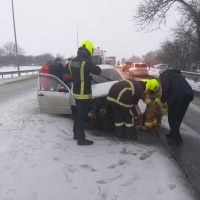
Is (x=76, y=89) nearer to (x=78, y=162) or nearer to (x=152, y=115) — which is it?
(x=78, y=162)

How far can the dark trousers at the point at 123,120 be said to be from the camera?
231 inches

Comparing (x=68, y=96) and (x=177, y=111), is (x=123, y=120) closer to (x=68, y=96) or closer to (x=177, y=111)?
(x=177, y=111)

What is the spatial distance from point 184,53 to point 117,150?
49.2m

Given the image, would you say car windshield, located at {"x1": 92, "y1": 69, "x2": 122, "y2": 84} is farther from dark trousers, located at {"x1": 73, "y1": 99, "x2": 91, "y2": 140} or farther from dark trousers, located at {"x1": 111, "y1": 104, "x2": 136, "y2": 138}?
dark trousers, located at {"x1": 73, "y1": 99, "x2": 91, "y2": 140}

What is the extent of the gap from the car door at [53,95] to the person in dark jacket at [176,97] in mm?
2703

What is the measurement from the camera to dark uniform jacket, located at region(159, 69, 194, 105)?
5.54 metres

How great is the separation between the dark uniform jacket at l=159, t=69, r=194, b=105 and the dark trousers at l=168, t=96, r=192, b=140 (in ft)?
0.28

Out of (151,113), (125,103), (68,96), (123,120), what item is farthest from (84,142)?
(68,96)

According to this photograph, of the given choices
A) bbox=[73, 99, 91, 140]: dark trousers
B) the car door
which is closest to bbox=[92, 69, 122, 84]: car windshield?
the car door

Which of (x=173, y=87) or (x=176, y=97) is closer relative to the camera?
(x=176, y=97)

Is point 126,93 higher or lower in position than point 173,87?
lower

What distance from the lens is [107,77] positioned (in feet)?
26.5

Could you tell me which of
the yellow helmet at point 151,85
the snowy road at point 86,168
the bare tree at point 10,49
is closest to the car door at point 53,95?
the snowy road at point 86,168

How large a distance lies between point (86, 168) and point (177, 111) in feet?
7.38
